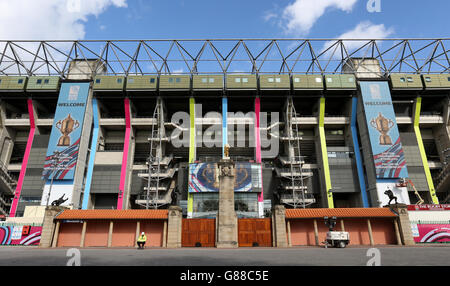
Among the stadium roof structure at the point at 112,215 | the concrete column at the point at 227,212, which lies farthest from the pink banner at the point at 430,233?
the stadium roof structure at the point at 112,215

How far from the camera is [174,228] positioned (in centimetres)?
2761

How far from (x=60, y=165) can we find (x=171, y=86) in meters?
27.6

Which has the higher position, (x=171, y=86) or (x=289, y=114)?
(x=171, y=86)

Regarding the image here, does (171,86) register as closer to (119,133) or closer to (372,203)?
(119,133)

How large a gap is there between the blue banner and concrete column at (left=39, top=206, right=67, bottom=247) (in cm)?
5308

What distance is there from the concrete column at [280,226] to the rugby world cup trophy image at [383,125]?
35.8 m

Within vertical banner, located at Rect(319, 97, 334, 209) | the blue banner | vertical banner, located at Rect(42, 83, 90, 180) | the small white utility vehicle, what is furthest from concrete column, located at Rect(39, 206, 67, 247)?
the blue banner

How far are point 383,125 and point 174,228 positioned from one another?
47.9m

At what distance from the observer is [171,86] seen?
5712 cm

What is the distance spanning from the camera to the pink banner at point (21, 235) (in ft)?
107

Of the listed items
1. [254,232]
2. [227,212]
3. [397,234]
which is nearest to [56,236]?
[227,212]

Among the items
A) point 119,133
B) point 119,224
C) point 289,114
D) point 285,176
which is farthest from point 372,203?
point 119,133

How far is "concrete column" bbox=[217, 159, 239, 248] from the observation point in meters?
26.5

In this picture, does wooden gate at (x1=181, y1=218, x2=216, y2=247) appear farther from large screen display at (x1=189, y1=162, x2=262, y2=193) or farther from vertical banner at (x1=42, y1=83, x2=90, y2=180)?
vertical banner at (x1=42, y1=83, x2=90, y2=180)
